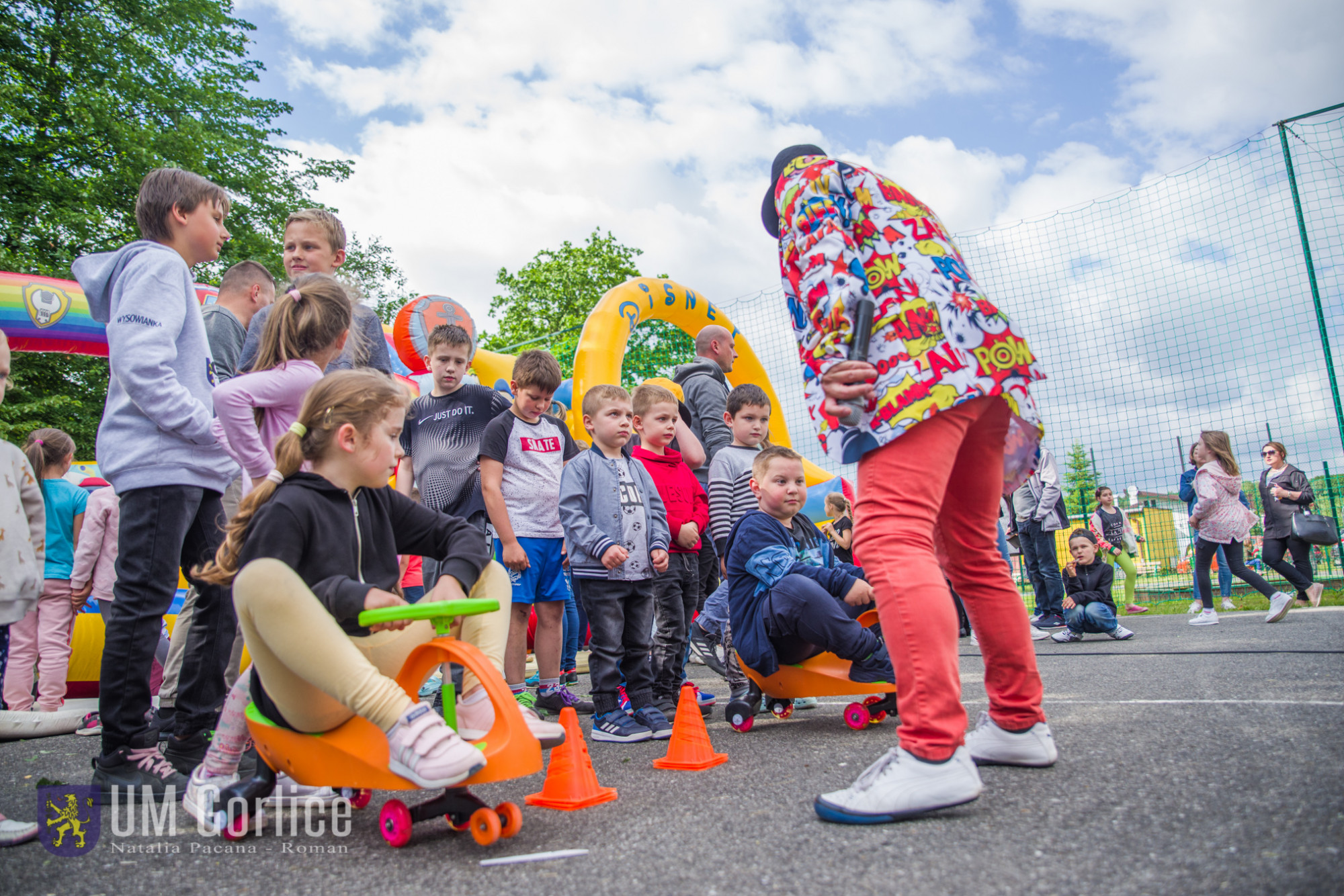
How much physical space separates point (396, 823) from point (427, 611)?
0.56 m

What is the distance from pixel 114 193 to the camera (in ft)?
54.3

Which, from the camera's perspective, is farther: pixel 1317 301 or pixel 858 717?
pixel 1317 301

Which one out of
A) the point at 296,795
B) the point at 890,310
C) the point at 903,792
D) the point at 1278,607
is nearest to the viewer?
the point at 903,792

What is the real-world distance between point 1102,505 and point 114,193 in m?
19.1

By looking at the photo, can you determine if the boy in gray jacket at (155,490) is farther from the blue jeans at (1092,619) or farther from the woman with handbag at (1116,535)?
the woman with handbag at (1116,535)

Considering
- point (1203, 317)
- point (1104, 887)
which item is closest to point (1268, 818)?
point (1104, 887)

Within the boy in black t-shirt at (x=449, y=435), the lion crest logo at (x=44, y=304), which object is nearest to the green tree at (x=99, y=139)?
the lion crest logo at (x=44, y=304)

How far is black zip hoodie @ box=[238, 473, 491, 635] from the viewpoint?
189cm

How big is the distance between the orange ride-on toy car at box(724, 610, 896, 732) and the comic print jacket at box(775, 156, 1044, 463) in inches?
51.7

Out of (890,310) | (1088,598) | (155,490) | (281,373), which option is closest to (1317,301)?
(1088,598)

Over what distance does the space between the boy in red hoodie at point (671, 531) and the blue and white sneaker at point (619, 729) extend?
46 cm

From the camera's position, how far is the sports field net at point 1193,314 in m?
8.69

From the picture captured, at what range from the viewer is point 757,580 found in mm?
3391

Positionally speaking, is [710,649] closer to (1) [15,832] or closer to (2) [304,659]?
(2) [304,659]
